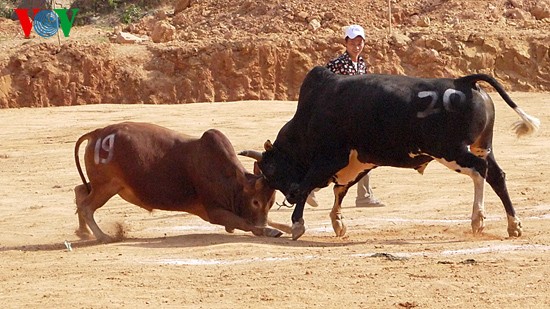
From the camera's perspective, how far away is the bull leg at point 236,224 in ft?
41.5

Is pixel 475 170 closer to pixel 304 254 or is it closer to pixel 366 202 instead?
pixel 304 254

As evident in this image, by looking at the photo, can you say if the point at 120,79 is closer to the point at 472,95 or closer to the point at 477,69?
the point at 477,69

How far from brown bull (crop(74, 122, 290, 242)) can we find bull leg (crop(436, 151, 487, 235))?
7.00ft

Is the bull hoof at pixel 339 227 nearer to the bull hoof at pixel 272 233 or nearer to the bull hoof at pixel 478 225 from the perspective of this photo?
the bull hoof at pixel 272 233

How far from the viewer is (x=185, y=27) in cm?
3017

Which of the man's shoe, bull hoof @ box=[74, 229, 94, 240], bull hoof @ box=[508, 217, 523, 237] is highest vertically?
bull hoof @ box=[508, 217, 523, 237]

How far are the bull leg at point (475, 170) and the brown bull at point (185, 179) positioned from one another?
213 cm

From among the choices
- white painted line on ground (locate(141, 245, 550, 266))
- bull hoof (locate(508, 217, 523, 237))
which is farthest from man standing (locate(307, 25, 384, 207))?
white painted line on ground (locate(141, 245, 550, 266))

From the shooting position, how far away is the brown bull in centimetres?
1280

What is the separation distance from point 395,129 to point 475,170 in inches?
33.4

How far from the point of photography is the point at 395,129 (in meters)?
11.7

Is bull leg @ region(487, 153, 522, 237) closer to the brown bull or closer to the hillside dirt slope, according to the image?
the brown bull

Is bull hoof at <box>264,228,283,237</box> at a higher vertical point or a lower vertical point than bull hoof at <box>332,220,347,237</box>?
lower

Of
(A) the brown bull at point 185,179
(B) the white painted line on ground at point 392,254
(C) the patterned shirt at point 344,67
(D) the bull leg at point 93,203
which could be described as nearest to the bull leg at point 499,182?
(B) the white painted line on ground at point 392,254
